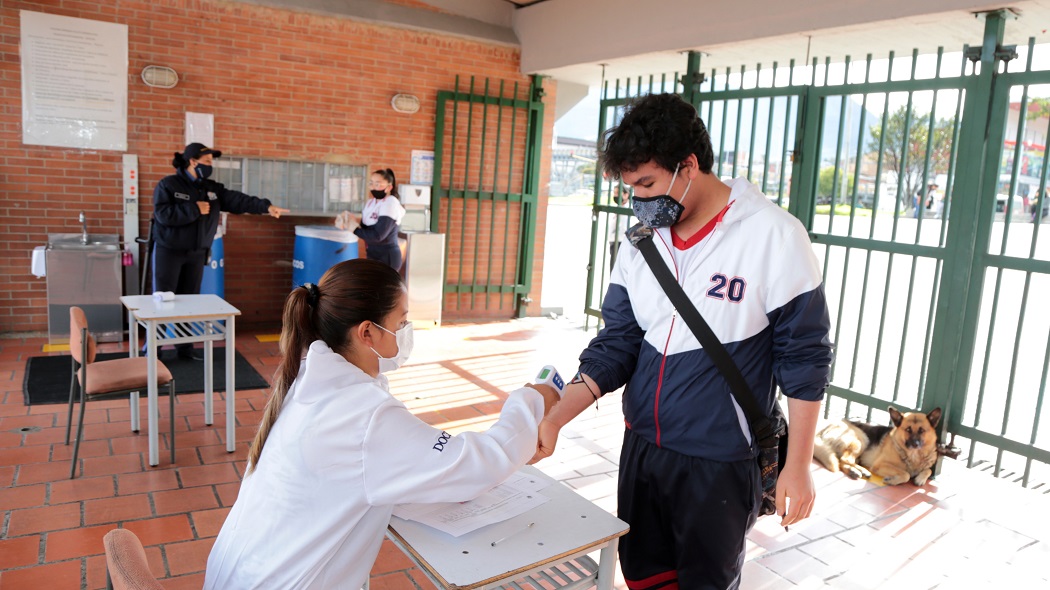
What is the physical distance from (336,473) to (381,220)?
5.20 m

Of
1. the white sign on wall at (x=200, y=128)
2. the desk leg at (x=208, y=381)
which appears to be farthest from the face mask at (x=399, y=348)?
the white sign on wall at (x=200, y=128)

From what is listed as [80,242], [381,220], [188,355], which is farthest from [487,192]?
[80,242]

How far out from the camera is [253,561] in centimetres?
154

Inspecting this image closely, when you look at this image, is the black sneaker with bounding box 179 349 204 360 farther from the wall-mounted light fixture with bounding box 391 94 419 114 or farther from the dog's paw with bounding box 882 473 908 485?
the dog's paw with bounding box 882 473 908 485

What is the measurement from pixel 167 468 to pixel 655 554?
2.79 meters

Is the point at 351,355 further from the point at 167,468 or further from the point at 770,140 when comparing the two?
the point at 770,140

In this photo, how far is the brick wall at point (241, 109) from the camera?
5.85m

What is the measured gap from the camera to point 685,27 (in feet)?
18.4

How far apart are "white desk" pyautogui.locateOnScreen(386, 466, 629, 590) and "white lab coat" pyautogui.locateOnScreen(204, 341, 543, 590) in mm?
92

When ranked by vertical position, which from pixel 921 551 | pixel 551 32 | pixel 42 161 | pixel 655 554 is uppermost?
pixel 551 32

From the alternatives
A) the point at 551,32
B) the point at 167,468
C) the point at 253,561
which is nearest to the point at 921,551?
the point at 253,561

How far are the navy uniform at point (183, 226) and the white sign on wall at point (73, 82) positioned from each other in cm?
105

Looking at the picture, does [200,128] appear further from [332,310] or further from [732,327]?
[732,327]

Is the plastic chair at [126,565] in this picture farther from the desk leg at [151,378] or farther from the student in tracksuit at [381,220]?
the student in tracksuit at [381,220]
